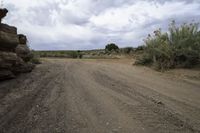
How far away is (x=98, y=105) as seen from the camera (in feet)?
31.2

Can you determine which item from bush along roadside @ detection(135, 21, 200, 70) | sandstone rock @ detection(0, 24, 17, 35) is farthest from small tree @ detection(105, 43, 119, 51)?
sandstone rock @ detection(0, 24, 17, 35)

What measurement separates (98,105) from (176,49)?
9736 mm

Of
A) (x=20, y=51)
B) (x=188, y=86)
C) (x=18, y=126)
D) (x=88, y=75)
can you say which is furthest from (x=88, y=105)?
(x=20, y=51)

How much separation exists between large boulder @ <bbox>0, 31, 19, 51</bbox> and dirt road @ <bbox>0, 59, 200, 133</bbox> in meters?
1.42

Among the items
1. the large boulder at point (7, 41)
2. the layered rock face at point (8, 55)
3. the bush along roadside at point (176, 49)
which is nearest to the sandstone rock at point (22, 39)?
the layered rock face at point (8, 55)

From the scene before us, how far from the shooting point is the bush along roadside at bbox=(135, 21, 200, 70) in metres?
17.4

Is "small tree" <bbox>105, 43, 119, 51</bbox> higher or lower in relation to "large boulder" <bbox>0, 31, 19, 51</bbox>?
lower

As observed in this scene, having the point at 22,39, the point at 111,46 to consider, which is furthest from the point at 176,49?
the point at 111,46

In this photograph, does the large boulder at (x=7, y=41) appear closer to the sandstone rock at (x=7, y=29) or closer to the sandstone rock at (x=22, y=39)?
Result: the sandstone rock at (x=7, y=29)

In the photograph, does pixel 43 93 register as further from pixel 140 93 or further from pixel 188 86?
pixel 188 86

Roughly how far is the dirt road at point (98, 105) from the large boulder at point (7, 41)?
1.42 m

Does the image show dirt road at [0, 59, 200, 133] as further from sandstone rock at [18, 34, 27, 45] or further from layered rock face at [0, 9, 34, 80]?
sandstone rock at [18, 34, 27, 45]

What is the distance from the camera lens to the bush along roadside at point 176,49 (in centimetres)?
1742

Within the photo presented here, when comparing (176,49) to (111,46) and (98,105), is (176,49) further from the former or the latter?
(111,46)
